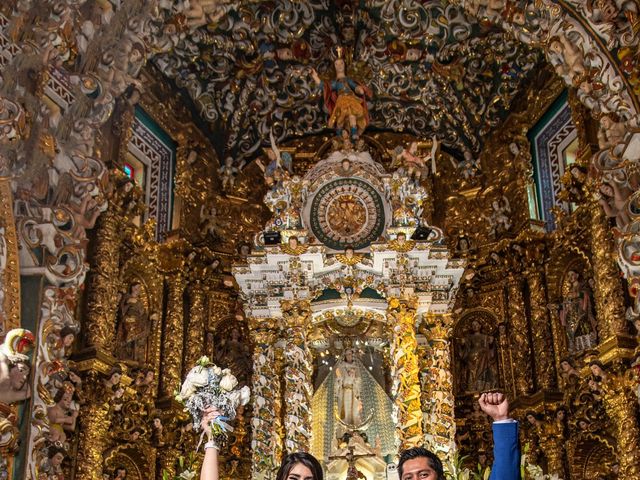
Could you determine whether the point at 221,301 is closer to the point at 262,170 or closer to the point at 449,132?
the point at 262,170

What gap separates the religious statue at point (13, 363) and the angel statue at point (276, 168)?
20.5ft

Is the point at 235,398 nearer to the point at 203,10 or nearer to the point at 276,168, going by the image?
the point at 203,10

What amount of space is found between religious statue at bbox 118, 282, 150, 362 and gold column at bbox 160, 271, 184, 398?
0.45 meters

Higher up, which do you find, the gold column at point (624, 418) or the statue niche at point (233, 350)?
the statue niche at point (233, 350)

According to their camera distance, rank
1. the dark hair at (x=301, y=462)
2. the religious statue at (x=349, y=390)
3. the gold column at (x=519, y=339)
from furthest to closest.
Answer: the gold column at (x=519, y=339) → the religious statue at (x=349, y=390) → the dark hair at (x=301, y=462)

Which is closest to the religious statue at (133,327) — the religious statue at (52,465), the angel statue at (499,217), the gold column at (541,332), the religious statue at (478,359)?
the religious statue at (52,465)

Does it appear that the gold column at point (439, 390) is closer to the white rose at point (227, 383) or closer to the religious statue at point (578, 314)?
the religious statue at point (578, 314)

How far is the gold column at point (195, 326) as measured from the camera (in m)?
15.5

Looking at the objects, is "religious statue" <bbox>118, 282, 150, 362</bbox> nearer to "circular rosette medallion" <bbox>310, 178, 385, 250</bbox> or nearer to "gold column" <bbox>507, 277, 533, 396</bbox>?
"circular rosette medallion" <bbox>310, 178, 385, 250</bbox>

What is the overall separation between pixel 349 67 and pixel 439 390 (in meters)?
6.07

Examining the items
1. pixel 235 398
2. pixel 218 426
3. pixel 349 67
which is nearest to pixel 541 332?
pixel 349 67

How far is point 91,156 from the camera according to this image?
39.6ft

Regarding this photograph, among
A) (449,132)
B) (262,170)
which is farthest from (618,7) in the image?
(262,170)

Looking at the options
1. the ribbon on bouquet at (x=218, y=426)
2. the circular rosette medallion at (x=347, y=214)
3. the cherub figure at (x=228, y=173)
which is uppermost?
the cherub figure at (x=228, y=173)
